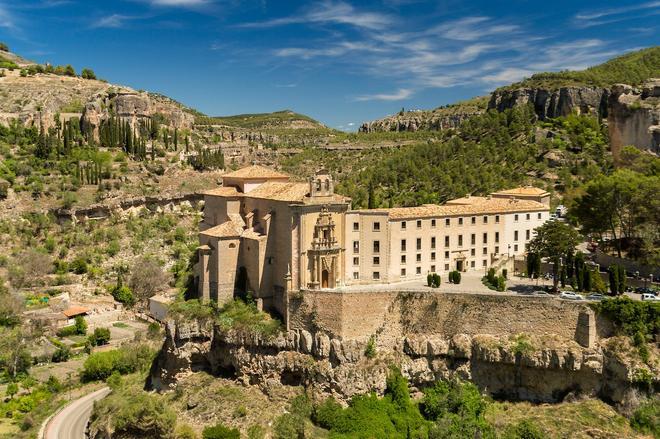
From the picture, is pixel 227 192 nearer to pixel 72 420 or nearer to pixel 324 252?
pixel 324 252

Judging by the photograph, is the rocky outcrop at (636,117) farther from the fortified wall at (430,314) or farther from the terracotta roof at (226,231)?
the terracotta roof at (226,231)

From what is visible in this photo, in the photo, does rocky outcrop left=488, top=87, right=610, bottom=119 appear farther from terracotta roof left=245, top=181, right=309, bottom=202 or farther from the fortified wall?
the fortified wall

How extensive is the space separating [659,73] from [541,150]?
28229 millimetres

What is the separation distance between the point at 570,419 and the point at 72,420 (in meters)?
34.6

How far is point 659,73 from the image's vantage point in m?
88.0

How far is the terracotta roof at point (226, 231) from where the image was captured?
133 feet

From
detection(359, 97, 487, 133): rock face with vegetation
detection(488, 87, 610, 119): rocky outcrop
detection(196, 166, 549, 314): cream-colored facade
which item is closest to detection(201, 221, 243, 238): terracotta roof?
detection(196, 166, 549, 314): cream-colored facade

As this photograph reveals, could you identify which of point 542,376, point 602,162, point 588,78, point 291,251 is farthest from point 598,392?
point 588,78

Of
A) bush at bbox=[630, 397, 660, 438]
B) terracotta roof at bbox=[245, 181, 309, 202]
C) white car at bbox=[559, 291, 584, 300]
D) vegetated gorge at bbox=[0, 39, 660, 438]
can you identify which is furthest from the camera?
terracotta roof at bbox=[245, 181, 309, 202]

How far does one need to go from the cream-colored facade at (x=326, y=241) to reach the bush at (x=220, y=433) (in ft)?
28.5

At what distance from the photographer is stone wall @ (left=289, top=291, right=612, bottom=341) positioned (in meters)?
34.8

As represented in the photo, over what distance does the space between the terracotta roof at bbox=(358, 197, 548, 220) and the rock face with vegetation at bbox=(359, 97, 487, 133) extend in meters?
81.7

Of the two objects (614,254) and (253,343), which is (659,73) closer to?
(614,254)

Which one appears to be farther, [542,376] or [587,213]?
[587,213]
